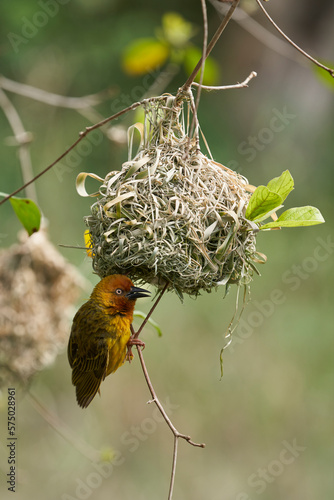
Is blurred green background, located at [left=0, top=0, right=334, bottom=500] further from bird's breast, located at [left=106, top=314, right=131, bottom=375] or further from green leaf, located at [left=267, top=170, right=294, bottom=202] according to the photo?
green leaf, located at [left=267, top=170, right=294, bottom=202]

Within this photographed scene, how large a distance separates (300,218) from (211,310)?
149 inches

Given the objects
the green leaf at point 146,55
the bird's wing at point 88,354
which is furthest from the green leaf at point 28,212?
the green leaf at point 146,55

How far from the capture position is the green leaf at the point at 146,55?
2955 mm

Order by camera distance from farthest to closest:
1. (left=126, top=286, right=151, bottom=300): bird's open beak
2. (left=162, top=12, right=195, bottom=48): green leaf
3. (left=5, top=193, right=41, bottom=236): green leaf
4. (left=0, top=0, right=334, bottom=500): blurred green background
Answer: (left=0, top=0, right=334, bottom=500): blurred green background < (left=162, top=12, right=195, bottom=48): green leaf < (left=126, top=286, right=151, bottom=300): bird's open beak < (left=5, top=193, right=41, bottom=236): green leaf

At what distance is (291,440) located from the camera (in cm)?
517

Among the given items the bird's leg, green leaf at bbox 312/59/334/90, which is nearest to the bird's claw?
the bird's leg

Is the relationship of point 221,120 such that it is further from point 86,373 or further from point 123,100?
point 86,373

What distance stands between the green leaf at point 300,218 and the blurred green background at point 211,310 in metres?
3.09

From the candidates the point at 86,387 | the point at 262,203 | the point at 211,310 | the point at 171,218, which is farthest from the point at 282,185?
the point at 211,310

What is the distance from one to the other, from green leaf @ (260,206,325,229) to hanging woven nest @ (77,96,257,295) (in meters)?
0.12

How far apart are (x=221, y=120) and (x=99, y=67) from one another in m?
1.27

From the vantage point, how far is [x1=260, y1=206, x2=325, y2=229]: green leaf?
1682mm

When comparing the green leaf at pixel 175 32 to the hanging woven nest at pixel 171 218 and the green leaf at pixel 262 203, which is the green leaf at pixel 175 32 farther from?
the green leaf at pixel 262 203

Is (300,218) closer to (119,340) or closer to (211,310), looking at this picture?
(119,340)
